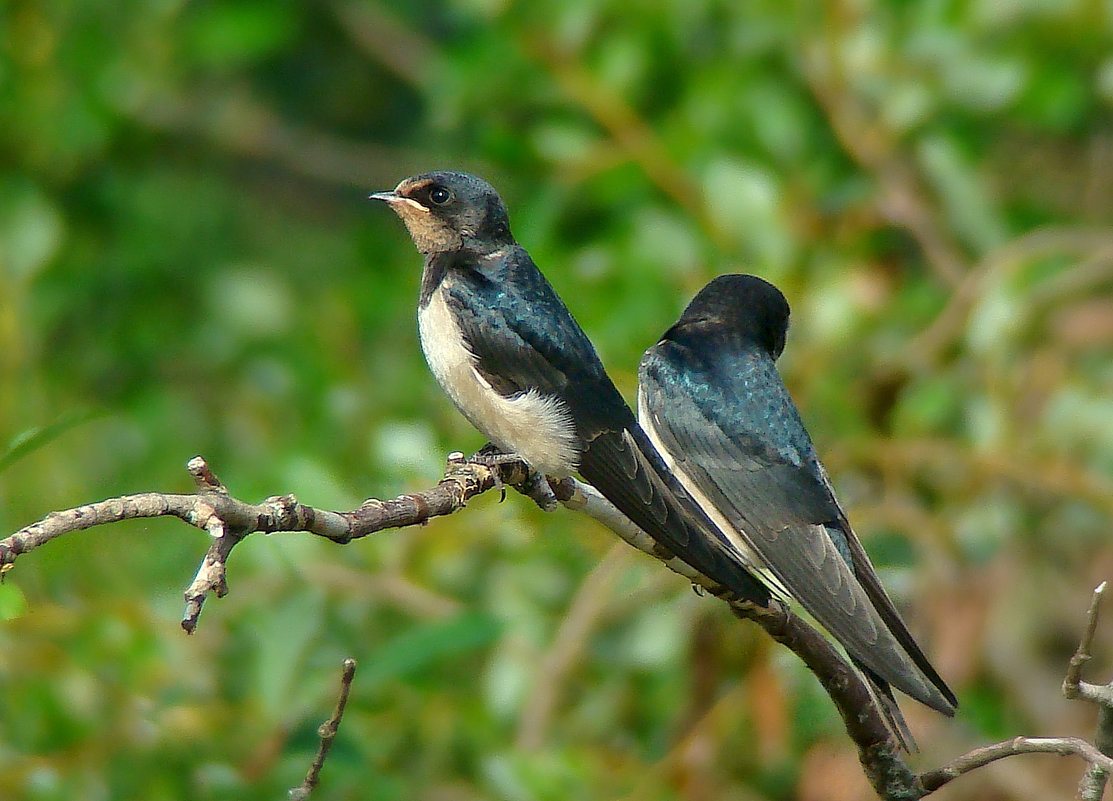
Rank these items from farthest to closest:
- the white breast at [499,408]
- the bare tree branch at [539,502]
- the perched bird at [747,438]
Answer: the perched bird at [747,438]
the white breast at [499,408]
the bare tree branch at [539,502]

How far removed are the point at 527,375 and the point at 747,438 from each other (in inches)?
23.4

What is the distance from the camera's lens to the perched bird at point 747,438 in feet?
8.87

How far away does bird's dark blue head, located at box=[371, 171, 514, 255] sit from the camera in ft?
9.12

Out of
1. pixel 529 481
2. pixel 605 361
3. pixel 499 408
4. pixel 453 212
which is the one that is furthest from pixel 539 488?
pixel 605 361

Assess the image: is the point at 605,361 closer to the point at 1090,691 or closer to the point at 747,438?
A: the point at 747,438

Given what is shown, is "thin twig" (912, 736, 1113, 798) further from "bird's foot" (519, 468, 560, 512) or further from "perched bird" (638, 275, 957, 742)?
"perched bird" (638, 275, 957, 742)

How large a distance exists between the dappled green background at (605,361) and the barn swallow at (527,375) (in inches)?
23.9

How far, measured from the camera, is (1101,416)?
3.76m

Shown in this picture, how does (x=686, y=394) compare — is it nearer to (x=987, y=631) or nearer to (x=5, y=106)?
(x=987, y=631)

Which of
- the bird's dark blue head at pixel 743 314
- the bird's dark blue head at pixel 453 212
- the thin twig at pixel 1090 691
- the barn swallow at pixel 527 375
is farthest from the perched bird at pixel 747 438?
the thin twig at pixel 1090 691

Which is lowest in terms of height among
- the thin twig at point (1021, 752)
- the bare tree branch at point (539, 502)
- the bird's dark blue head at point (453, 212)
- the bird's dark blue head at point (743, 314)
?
the thin twig at point (1021, 752)

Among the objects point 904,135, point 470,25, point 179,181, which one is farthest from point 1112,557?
point 179,181

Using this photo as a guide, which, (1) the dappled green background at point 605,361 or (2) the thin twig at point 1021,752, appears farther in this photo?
(1) the dappled green background at point 605,361

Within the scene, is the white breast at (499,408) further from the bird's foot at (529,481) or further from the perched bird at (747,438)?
the perched bird at (747,438)
